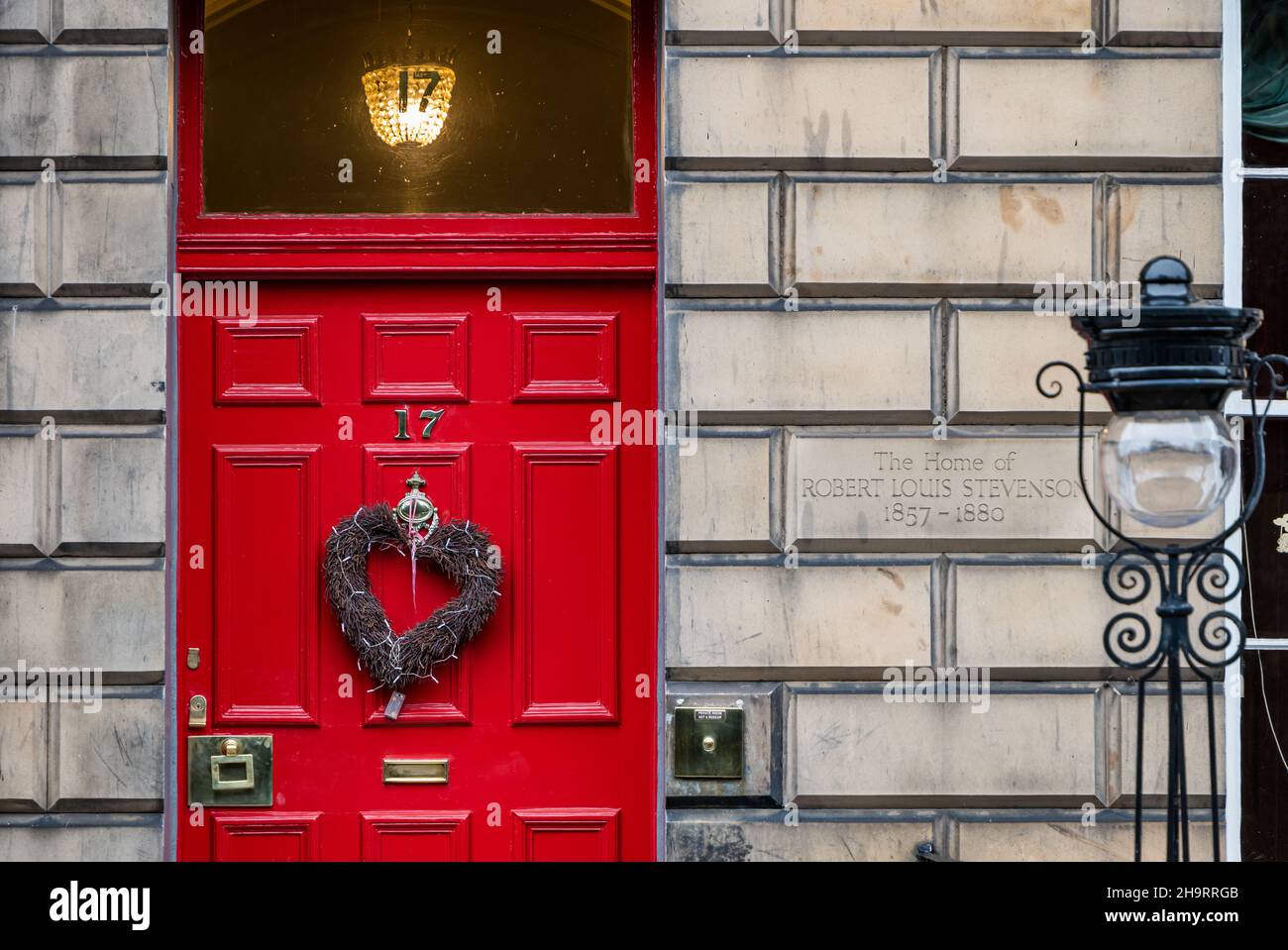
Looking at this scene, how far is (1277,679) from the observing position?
5.14 m

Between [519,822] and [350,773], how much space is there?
0.71 meters

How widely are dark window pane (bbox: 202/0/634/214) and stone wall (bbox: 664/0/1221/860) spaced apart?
1.55 feet

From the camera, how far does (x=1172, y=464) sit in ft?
11.7

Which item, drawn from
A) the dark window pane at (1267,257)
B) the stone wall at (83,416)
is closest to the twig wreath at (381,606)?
the stone wall at (83,416)

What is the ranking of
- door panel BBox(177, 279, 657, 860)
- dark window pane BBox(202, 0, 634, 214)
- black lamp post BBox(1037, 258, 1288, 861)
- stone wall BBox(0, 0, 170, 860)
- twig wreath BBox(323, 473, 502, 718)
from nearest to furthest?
black lamp post BBox(1037, 258, 1288, 861)
stone wall BBox(0, 0, 170, 860)
twig wreath BBox(323, 473, 502, 718)
door panel BBox(177, 279, 657, 860)
dark window pane BBox(202, 0, 634, 214)

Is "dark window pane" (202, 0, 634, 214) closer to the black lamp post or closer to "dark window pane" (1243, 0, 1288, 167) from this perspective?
the black lamp post

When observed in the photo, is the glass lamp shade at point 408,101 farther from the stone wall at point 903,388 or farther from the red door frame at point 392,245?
the stone wall at point 903,388

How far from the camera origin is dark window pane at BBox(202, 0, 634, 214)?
5289mm

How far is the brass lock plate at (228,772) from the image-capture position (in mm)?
5129

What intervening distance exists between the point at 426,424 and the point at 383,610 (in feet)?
2.54

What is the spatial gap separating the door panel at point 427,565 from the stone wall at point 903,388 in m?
0.33

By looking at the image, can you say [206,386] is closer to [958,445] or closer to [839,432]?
[839,432]

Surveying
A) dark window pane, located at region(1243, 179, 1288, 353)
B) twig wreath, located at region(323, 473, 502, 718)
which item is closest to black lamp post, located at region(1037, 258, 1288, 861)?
dark window pane, located at region(1243, 179, 1288, 353)
